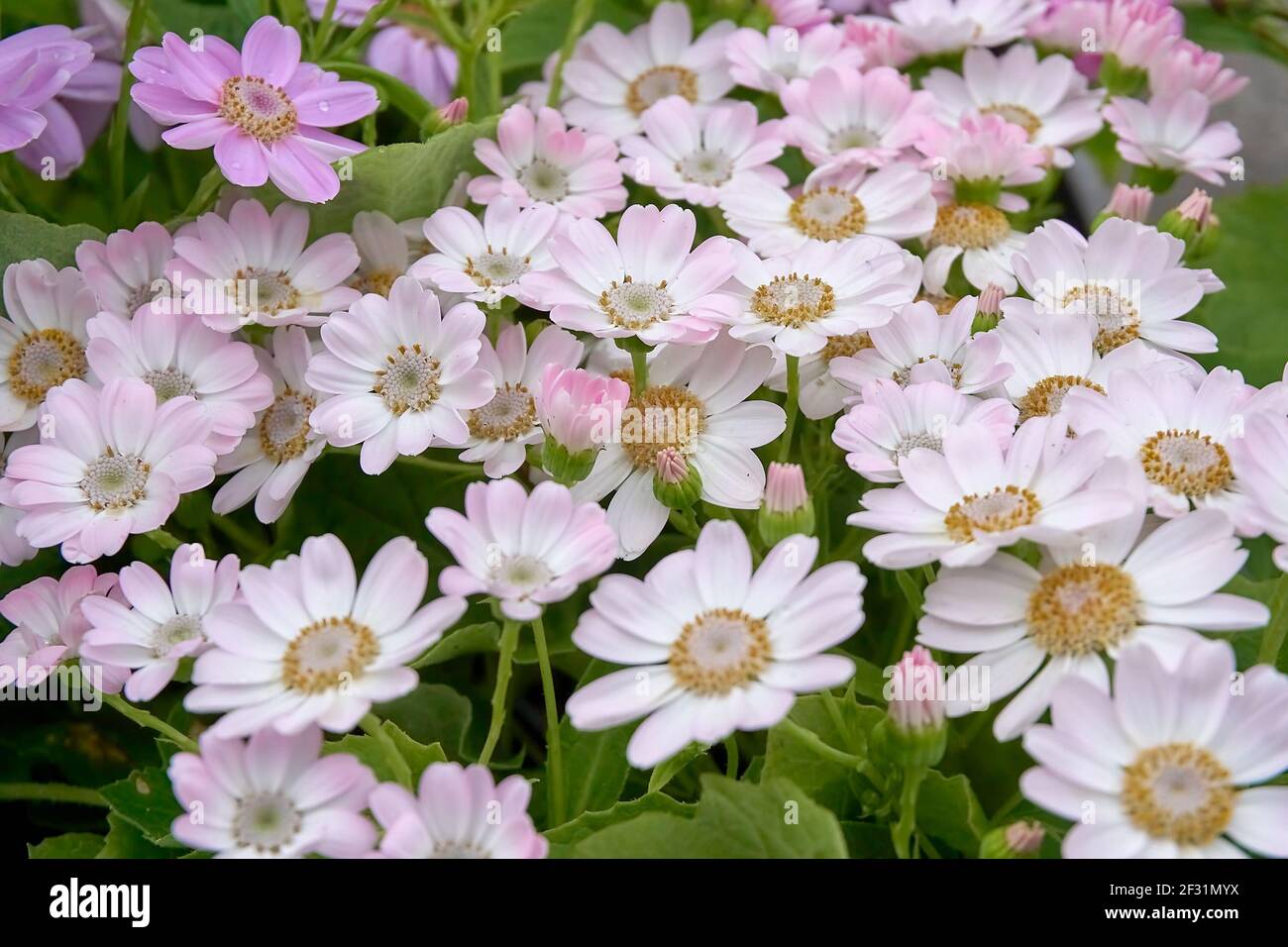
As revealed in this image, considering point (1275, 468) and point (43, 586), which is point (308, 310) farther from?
point (1275, 468)

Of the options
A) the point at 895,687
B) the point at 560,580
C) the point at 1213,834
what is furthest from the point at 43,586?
the point at 1213,834

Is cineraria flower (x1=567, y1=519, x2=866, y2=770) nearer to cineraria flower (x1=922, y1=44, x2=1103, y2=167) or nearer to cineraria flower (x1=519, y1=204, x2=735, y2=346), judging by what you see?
cineraria flower (x1=519, y1=204, x2=735, y2=346)

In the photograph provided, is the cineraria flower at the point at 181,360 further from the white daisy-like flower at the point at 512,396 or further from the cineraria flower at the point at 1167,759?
the cineraria flower at the point at 1167,759

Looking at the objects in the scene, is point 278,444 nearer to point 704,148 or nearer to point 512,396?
point 512,396

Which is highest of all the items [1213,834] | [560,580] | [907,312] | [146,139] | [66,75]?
[146,139]

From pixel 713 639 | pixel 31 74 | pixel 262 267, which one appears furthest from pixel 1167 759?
pixel 31 74

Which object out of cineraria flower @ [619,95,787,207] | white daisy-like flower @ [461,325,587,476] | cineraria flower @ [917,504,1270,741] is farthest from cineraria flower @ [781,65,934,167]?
cineraria flower @ [917,504,1270,741]

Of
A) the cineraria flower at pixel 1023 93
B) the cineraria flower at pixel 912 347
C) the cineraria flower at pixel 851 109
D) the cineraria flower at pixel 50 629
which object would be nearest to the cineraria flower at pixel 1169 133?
the cineraria flower at pixel 1023 93
